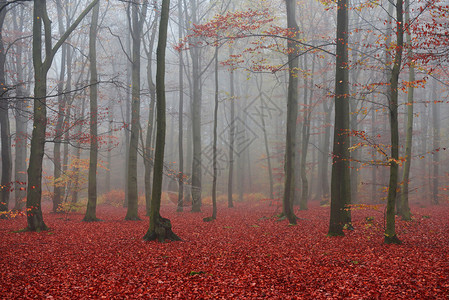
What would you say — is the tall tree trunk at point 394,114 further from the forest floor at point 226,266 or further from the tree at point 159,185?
the tree at point 159,185

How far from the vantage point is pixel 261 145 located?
1437 inches

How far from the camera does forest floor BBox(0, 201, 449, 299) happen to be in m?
4.73

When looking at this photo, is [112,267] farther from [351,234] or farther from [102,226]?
[351,234]

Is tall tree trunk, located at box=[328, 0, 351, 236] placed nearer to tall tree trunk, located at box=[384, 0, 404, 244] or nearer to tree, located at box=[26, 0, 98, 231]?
tall tree trunk, located at box=[384, 0, 404, 244]

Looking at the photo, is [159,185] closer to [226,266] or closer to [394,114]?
[226,266]

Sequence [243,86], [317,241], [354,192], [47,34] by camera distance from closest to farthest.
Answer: [317,241] → [47,34] → [354,192] → [243,86]

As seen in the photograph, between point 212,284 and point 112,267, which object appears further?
point 112,267

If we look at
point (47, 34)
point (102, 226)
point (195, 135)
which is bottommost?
point (102, 226)

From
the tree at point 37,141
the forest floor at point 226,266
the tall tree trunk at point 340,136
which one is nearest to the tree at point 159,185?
the forest floor at point 226,266

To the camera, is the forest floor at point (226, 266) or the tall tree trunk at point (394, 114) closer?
the forest floor at point (226, 266)

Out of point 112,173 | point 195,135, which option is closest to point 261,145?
point 112,173

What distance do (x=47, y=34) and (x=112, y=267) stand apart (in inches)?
332

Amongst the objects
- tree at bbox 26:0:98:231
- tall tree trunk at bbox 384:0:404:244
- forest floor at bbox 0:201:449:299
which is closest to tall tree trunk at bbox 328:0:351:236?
forest floor at bbox 0:201:449:299

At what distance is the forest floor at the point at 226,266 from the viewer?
4730 millimetres
